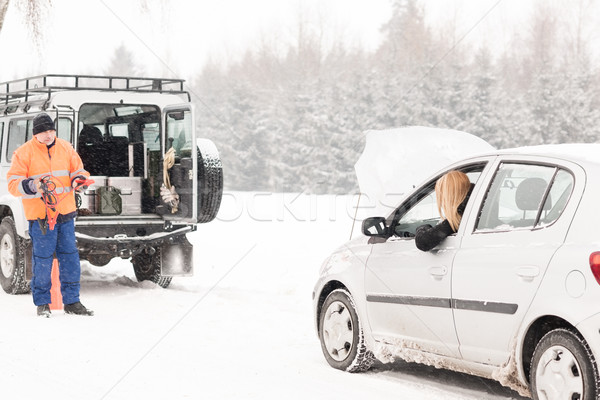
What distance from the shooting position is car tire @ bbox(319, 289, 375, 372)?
601 centimetres

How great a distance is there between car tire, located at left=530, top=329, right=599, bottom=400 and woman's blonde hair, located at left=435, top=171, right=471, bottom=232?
3.85 ft

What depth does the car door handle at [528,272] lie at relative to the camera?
4425mm

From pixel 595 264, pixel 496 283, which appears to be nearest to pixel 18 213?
pixel 496 283

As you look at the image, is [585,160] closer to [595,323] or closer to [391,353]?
[595,323]

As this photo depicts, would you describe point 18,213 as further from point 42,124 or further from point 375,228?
point 375,228

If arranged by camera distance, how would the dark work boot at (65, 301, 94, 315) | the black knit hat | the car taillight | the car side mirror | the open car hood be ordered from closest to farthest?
the car taillight < the car side mirror < the black knit hat < the dark work boot at (65, 301, 94, 315) < the open car hood

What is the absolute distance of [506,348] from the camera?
463 centimetres

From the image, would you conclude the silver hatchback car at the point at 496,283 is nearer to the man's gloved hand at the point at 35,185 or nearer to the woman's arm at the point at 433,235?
the woman's arm at the point at 433,235

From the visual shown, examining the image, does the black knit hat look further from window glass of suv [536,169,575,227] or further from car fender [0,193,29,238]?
window glass of suv [536,169,575,227]

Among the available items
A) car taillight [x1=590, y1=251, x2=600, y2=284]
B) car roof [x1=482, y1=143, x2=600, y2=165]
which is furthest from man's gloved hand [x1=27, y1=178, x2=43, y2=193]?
car taillight [x1=590, y1=251, x2=600, y2=284]

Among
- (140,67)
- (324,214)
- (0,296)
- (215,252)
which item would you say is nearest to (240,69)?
(140,67)

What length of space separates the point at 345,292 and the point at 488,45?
50.5m

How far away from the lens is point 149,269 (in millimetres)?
11555

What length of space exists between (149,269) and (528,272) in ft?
25.8
